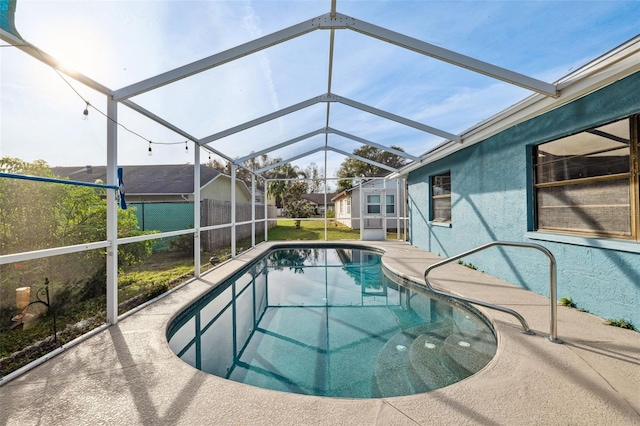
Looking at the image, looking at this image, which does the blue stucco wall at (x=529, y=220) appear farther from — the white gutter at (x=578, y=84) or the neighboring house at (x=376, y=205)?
the neighboring house at (x=376, y=205)

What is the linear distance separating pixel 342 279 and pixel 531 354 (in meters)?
4.43

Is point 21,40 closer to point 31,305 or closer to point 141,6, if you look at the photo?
point 141,6

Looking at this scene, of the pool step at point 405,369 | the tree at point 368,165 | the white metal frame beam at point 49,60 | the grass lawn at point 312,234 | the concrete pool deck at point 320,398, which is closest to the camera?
the concrete pool deck at point 320,398

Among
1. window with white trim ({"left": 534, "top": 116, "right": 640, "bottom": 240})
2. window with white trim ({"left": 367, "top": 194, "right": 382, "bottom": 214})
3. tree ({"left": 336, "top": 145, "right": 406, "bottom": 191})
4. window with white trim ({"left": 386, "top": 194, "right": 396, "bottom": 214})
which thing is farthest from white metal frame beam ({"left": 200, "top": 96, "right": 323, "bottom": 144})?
tree ({"left": 336, "top": 145, "right": 406, "bottom": 191})

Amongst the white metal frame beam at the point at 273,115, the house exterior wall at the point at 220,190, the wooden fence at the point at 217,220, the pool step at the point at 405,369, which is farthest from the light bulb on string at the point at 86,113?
the house exterior wall at the point at 220,190

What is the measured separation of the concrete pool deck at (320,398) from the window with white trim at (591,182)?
1.27 m

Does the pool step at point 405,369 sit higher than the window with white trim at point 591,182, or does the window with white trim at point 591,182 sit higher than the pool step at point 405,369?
the window with white trim at point 591,182

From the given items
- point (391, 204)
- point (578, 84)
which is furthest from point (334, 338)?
point (391, 204)

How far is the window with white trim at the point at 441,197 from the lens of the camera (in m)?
7.66

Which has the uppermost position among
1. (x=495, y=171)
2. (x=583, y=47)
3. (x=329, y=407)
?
(x=583, y=47)

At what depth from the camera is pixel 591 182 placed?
3564mm

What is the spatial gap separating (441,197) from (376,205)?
216 inches

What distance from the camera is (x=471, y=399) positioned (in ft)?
6.40

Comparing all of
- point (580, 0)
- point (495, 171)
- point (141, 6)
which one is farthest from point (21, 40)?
point (495, 171)
